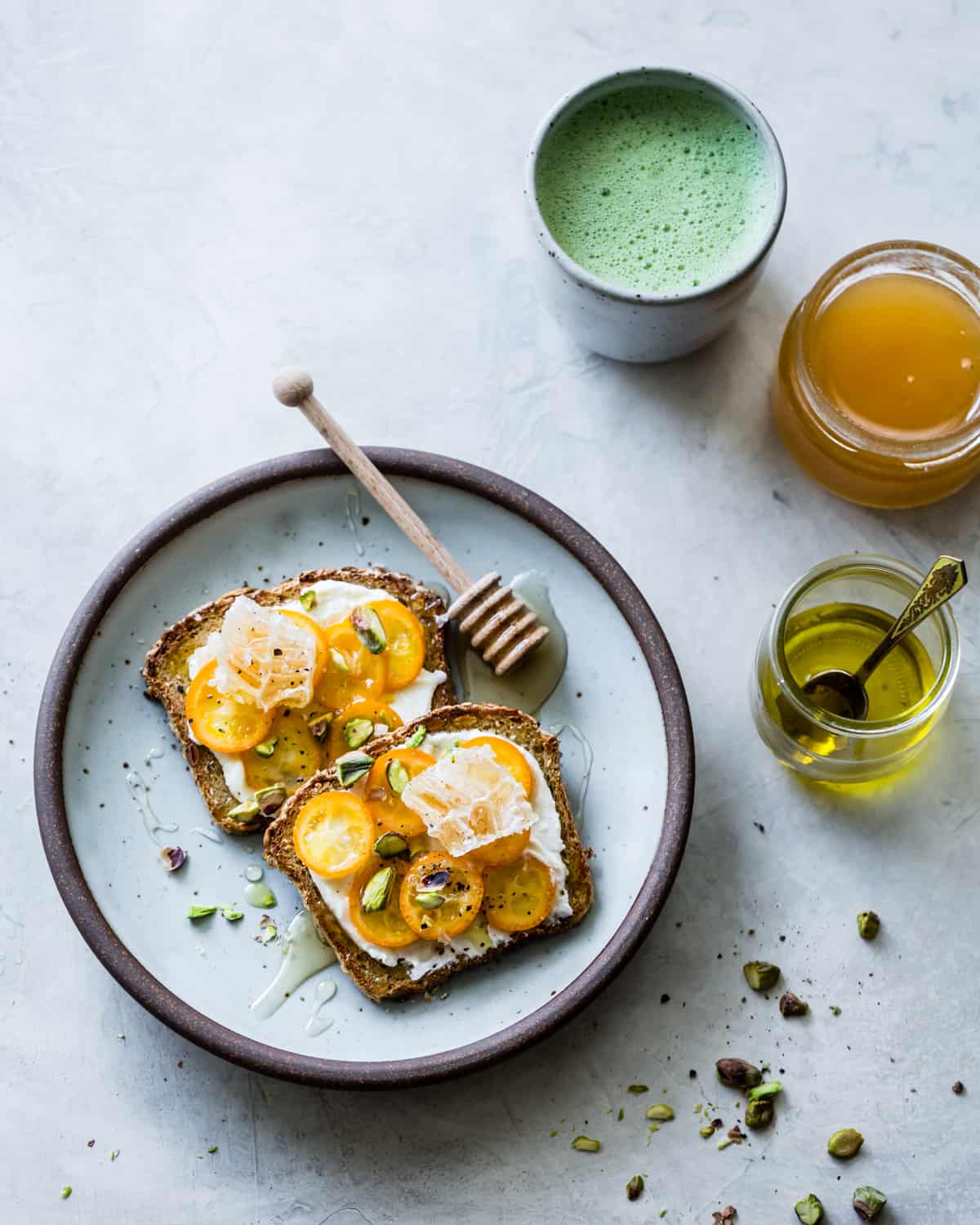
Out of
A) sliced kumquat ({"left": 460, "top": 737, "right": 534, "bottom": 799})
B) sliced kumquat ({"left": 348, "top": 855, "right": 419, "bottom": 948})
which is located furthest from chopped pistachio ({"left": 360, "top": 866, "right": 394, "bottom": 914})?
sliced kumquat ({"left": 460, "top": 737, "right": 534, "bottom": 799})

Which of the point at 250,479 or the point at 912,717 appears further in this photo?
the point at 250,479

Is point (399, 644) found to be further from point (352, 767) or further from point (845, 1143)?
point (845, 1143)

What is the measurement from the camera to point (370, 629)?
83.0 inches

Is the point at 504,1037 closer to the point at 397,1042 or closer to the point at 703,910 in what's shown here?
the point at 397,1042

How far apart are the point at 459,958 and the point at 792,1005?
0.60 meters

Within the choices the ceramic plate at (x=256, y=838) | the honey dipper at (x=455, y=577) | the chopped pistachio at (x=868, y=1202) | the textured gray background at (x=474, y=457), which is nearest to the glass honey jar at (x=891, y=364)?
the textured gray background at (x=474, y=457)

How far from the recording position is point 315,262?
241cm

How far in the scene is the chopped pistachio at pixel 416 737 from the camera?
2.06m

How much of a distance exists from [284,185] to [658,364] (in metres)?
0.79

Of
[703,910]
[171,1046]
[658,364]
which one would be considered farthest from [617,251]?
[171,1046]

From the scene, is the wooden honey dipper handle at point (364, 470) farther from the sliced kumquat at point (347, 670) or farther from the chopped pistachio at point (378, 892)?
the chopped pistachio at point (378, 892)

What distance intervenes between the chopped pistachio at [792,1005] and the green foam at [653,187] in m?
1.24

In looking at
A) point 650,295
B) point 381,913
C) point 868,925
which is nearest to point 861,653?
point 868,925

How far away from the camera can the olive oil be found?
2.20m
